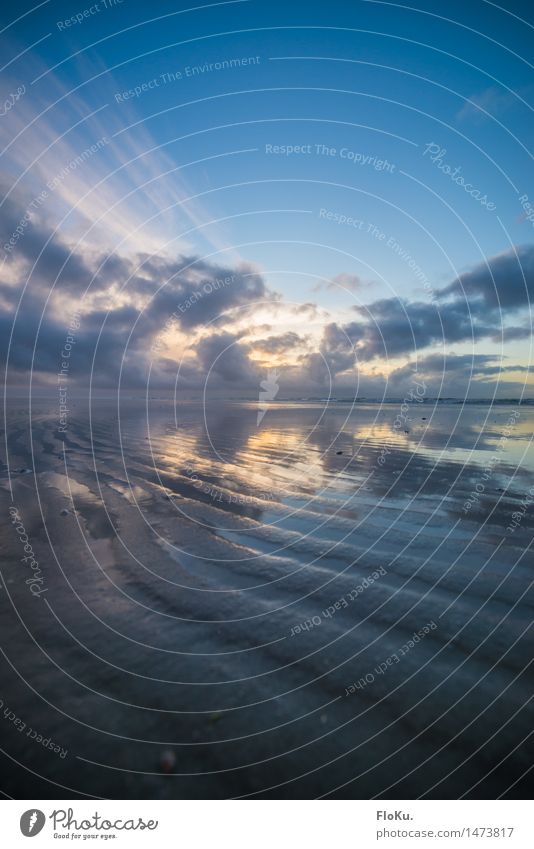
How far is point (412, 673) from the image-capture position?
5.40m

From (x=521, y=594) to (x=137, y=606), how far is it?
7.55m

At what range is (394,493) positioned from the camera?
13.7 m

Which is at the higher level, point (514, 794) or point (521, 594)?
point (521, 594)

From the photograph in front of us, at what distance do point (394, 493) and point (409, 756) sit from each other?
33.0 feet

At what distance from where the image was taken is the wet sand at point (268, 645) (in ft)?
13.4

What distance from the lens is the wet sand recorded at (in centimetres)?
409

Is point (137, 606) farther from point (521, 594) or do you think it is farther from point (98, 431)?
point (98, 431)

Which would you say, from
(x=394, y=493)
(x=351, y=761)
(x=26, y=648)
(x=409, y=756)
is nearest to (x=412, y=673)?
(x=409, y=756)

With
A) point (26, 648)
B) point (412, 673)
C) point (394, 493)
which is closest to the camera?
point (412, 673)

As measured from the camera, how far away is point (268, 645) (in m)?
6.02

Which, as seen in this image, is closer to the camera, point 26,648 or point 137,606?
point 26,648
